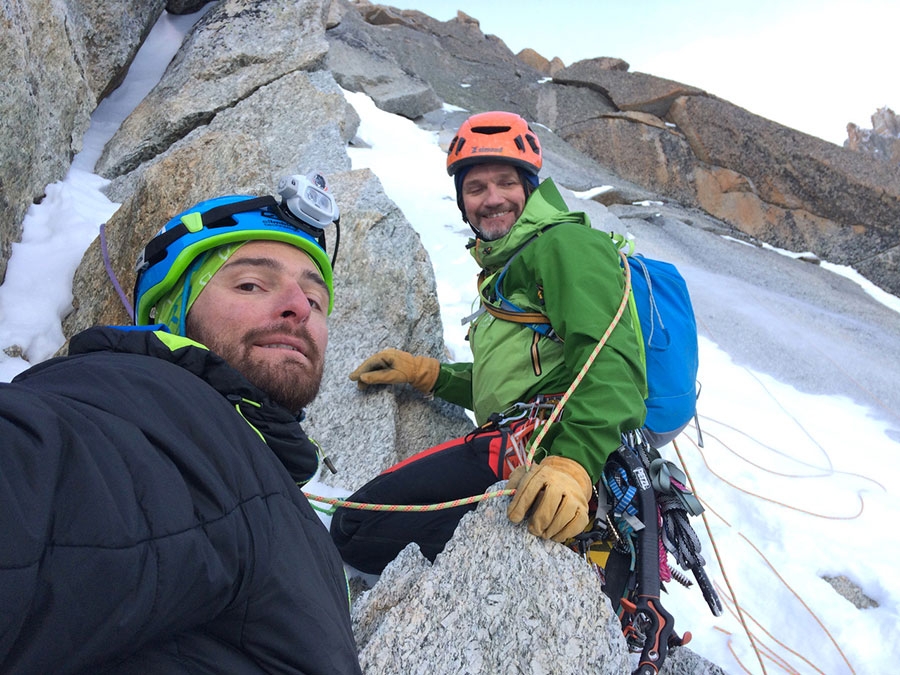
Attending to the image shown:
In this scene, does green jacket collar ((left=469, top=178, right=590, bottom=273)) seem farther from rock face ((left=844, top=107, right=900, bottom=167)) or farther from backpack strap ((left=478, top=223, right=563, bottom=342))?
rock face ((left=844, top=107, right=900, bottom=167))

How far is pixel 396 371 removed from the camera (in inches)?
147

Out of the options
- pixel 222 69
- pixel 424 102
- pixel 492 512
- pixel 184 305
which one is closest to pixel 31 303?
pixel 184 305

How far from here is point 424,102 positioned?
18469 mm

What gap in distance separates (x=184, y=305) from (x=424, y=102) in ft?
59.2

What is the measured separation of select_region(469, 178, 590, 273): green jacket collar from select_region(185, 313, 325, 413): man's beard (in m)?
1.50

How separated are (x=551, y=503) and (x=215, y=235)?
169 cm

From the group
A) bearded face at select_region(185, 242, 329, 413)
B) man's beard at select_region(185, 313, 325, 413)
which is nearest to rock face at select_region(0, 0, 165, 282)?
bearded face at select_region(185, 242, 329, 413)

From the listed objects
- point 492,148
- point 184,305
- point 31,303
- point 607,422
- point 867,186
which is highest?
point 867,186

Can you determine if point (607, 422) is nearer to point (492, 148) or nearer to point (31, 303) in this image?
point (492, 148)

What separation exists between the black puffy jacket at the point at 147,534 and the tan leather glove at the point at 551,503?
0.82 meters

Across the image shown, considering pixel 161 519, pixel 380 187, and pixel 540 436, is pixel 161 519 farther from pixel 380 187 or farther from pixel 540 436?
pixel 380 187

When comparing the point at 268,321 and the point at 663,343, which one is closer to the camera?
the point at 268,321

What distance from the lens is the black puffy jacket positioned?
77 cm

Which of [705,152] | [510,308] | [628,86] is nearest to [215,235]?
[510,308]
